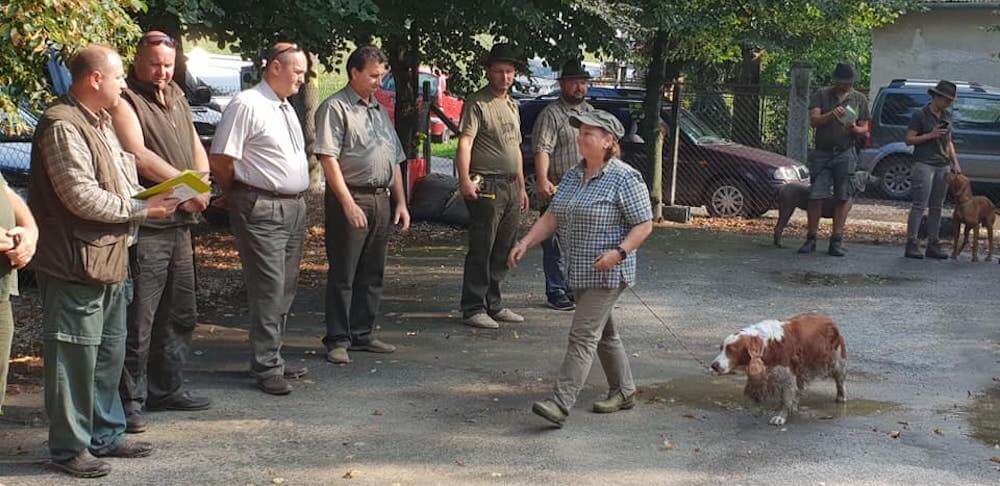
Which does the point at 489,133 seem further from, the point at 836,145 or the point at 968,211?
the point at 968,211

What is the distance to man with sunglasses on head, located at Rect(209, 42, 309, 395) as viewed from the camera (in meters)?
6.92

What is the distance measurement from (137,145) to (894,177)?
1615cm

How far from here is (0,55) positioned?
6652 millimetres

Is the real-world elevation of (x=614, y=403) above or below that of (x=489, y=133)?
below

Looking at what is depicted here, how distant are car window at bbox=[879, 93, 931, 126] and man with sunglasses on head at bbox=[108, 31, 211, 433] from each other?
15839 mm

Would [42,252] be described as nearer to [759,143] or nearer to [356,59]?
[356,59]

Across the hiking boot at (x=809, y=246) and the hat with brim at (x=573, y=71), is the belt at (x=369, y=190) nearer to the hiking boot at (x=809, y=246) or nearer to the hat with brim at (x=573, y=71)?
the hat with brim at (x=573, y=71)

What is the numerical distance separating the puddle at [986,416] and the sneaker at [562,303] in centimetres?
331

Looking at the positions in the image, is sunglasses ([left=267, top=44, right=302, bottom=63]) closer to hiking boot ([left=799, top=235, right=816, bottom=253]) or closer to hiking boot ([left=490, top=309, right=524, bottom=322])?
hiking boot ([left=490, top=309, right=524, bottom=322])

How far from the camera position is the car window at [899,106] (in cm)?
2022

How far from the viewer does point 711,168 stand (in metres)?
17.0

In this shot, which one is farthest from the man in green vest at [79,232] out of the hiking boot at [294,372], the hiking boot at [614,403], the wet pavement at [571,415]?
the hiking boot at [614,403]

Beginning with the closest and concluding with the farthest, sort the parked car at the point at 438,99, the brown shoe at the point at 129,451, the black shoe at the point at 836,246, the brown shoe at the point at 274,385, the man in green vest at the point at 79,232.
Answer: the man in green vest at the point at 79,232 < the brown shoe at the point at 129,451 < the brown shoe at the point at 274,385 < the black shoe at the point at 836,246 < the parked car at the point at 438,99

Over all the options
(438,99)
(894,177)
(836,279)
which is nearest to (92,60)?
(836,279)
